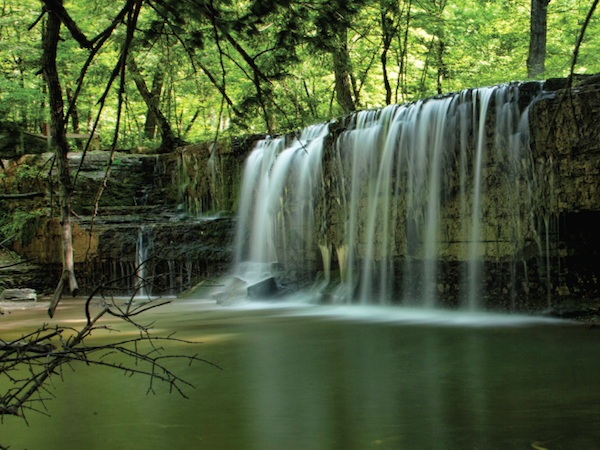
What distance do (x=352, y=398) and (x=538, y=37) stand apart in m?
11.2

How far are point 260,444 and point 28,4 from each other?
17.9 metres

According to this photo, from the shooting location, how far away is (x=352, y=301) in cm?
1025

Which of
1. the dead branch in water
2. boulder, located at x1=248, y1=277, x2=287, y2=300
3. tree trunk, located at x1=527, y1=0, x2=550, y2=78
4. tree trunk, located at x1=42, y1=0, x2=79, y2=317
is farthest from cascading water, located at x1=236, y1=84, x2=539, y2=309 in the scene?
tree trunk, located at x1=42, y1=0, x2=79, y2=317

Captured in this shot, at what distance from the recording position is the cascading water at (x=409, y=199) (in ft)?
27.4

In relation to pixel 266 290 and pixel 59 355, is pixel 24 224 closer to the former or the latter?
pixel 266 290

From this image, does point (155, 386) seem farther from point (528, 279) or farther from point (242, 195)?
point (242, 195)

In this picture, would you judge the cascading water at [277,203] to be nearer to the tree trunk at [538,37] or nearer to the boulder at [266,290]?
the boulder at [266,290]

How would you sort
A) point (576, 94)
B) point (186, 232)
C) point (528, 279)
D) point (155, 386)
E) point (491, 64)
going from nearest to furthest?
point (155, 386) < point (576, 94) < point (528, 279) < point (186, 232) < point (491, 64)

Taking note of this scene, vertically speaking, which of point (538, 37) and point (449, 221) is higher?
point (538, 37)

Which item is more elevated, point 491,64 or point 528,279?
point 491,64

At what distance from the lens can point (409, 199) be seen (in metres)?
9.59

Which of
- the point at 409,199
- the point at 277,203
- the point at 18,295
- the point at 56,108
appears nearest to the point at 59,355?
the point at 56,108

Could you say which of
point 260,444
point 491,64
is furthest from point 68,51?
point 260,444

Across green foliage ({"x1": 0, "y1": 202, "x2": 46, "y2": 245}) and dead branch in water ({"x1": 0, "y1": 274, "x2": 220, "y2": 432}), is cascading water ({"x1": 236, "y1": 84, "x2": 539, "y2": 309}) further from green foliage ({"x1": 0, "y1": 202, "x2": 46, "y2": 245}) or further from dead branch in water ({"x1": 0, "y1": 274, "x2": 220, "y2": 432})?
green foliage ({"x1": 0, "y1": 202, "x2": 46, "y2": 245})
